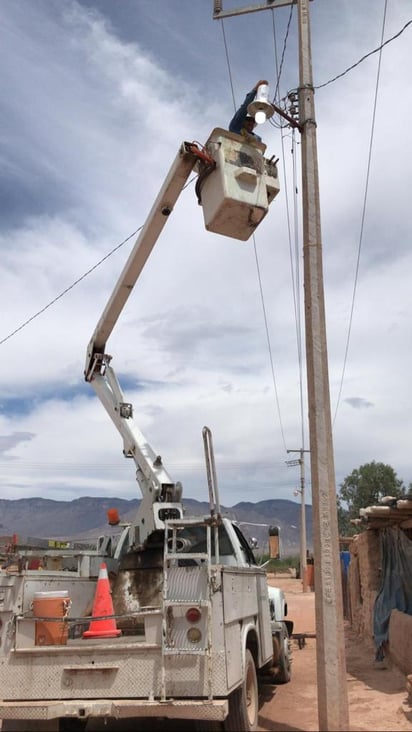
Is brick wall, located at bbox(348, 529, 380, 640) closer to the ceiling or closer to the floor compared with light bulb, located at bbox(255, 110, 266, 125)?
closer to the floor

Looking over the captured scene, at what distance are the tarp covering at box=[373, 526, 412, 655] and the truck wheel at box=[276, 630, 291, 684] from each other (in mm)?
2684

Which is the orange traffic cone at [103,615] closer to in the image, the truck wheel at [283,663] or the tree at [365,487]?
the truck wheel at [283,663]

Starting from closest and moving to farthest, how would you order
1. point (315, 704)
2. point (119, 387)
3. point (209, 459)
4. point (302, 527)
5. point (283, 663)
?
Result: point (209, 459) → point (315, 704) → point (283, 663) → point (119, 387) → point (302, 527)

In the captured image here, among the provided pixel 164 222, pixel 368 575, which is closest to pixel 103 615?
pixel 164 222

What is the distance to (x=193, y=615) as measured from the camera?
17.2 ft

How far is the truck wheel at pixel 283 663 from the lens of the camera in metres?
8.74

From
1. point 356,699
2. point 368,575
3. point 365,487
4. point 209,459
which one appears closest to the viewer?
point 209,459

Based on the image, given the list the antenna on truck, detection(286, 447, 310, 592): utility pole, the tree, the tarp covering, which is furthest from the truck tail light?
the tree

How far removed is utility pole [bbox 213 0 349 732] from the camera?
17.9ft

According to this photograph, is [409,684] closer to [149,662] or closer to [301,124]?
[149,662]

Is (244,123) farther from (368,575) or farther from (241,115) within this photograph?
(368,575)

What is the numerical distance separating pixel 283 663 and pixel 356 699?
1.08 meters

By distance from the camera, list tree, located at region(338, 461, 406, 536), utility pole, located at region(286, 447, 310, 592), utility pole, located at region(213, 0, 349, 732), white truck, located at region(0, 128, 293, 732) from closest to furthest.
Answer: white truck, located at region(0, 128, 293, 732) < utility pole, located at region(213, 0, 349, 732) < utility pole, located at region(286, 447, 310, 592) < tree, located at region(338, 461, 406, 536)

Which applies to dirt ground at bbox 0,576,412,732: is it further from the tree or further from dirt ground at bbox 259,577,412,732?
the tree
